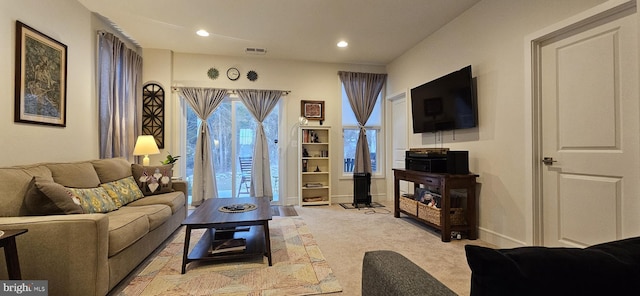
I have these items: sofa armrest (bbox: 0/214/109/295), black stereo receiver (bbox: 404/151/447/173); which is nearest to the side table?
sofa armrest (bbox: 0/214/109/295)

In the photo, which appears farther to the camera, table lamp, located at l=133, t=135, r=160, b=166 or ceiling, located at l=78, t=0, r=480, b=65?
table lamp, located at l=133, t=135, r=160, b=166

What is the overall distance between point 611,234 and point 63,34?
5056mm

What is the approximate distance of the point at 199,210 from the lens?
2607 millimetres

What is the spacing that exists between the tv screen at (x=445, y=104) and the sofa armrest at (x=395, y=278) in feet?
8.55

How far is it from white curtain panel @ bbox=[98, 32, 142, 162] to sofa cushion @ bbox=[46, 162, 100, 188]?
976 mm

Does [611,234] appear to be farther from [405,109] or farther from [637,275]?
[405,109]

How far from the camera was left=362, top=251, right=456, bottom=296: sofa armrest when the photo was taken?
2.46ft

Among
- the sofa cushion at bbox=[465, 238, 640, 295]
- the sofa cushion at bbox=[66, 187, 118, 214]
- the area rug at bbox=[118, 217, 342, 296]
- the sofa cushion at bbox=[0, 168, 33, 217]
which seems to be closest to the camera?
the sofa cushion at bbox=[465, 238, 640, 295]

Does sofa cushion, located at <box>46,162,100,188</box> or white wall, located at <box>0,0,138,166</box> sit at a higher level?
white wall, located at <box>0,0,138,166</box>

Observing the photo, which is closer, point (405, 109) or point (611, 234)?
point (611, 234)

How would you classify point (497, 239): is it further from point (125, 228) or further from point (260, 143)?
point (260, 143)

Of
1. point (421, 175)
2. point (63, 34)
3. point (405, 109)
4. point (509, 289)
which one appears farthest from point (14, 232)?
point (405, 109)

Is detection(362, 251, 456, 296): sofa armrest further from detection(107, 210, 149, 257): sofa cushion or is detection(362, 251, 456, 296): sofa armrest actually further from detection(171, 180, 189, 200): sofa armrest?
detection(171, 180, 189, 200): sofa armrest

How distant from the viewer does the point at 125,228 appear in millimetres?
1973
